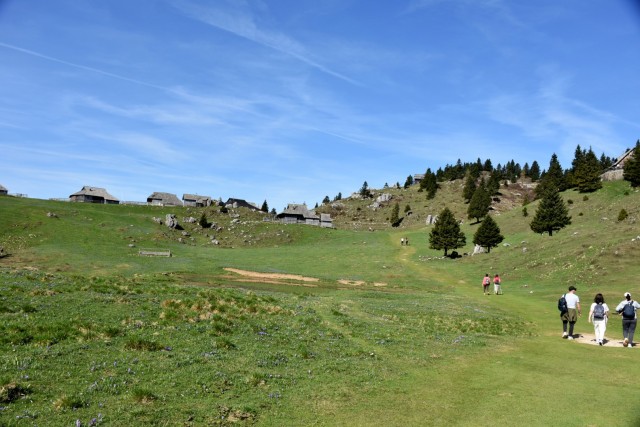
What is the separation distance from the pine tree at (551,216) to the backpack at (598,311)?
83.4 meters

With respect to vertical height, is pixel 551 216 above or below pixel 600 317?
above

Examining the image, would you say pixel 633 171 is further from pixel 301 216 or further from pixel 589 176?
pixel 301 216

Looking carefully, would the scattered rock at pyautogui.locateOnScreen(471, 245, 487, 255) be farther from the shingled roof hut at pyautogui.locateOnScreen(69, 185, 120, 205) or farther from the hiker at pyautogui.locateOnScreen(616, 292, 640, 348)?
the shingled roof hut at pyautogui.locateOnScreen(69, 185, 120, 205)

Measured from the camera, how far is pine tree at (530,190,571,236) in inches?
3917

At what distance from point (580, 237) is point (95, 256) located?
88.2 meters

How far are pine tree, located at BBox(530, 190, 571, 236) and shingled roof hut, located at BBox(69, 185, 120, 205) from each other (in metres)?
163

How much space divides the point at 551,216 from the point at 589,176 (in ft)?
150

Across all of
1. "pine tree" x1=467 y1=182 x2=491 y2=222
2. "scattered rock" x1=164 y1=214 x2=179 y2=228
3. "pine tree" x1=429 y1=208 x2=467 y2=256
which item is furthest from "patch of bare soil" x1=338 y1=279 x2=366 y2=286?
"pine tree" x1=467 y1=182 x2=491 y2=222

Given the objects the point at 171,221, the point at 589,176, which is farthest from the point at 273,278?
the point at 589,176

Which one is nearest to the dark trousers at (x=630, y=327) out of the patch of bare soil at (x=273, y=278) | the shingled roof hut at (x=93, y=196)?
the patch of bare soil at (x=273, y=278)

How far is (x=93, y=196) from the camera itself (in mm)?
179250

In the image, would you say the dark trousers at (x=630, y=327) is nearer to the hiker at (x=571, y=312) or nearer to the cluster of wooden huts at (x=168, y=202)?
the hiker at (x=571, y=312)

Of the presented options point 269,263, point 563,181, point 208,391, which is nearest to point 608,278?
point 208,391

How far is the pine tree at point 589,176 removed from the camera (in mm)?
131525
